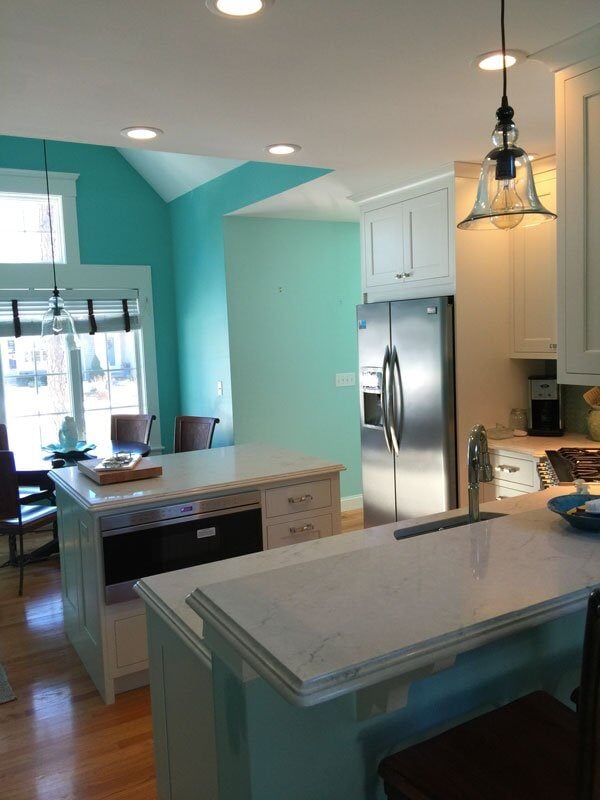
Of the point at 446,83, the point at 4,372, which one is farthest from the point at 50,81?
the point at 4,372

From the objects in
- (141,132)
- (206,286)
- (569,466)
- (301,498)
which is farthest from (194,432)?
(569,466)

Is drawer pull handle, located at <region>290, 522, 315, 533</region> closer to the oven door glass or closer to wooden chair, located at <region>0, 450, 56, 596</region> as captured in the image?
the oven door glass

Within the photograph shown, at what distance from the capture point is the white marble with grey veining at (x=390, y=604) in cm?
100

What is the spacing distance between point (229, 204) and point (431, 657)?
4.31m

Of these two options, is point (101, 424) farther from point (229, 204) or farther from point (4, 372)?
point (229, 204)

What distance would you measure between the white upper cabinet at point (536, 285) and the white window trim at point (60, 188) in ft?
11.5

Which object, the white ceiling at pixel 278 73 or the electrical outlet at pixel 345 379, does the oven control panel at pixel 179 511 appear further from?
the electrical outlet at pixel 345 379

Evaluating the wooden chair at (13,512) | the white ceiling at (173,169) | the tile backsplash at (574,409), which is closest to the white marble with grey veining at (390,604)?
the tile backsplash at (574,409)

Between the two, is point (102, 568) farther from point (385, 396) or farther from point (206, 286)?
point (206, 286)

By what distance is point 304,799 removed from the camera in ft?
4.09

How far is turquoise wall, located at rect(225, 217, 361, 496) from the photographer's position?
16.9 ft

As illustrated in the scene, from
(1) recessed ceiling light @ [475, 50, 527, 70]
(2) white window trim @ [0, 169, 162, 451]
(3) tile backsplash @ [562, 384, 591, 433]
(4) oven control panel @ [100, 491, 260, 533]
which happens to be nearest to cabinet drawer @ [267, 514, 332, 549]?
(4) oven control panel @ [100, 491, 260, 533]

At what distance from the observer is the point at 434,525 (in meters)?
2.12

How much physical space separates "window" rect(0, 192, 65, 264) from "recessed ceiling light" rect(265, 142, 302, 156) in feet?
9.53
